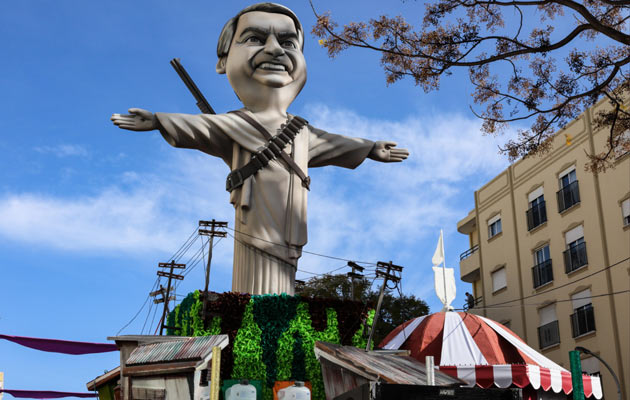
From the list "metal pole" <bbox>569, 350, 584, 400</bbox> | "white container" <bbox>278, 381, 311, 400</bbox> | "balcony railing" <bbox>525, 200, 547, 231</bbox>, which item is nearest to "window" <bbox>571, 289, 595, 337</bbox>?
"balcony railing" <bbox>525, 200, 547, 231</bbox>

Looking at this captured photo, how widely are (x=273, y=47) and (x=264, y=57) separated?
0.26 metres

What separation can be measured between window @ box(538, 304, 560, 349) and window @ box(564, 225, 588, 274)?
1841 mm

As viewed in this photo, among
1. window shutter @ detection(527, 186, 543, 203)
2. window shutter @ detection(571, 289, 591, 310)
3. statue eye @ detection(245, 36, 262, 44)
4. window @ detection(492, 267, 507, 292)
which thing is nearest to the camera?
statue eye @ detection(245, 36, 262, 44)

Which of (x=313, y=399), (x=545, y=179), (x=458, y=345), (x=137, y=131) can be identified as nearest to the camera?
(x=313, y=399)

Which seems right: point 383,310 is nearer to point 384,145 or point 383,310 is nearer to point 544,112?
point 384,145

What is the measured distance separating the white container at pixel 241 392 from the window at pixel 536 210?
22742mm

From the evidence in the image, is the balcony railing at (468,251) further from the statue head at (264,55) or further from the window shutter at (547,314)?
the statue head at (264,55)

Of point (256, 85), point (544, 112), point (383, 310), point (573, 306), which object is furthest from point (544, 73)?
point (383, 310)

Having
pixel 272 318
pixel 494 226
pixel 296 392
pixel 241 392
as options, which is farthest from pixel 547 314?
pixel 241 392

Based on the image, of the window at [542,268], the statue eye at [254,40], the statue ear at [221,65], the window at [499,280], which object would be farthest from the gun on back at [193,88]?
the window at [499,280]

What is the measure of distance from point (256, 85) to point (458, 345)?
8333 mm

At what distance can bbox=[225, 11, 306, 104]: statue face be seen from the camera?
14.8m

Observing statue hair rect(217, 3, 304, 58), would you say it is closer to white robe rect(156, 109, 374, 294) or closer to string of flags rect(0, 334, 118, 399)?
white robe rect(156, 109, 374, 294)

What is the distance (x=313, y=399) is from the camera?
39.0 ft
